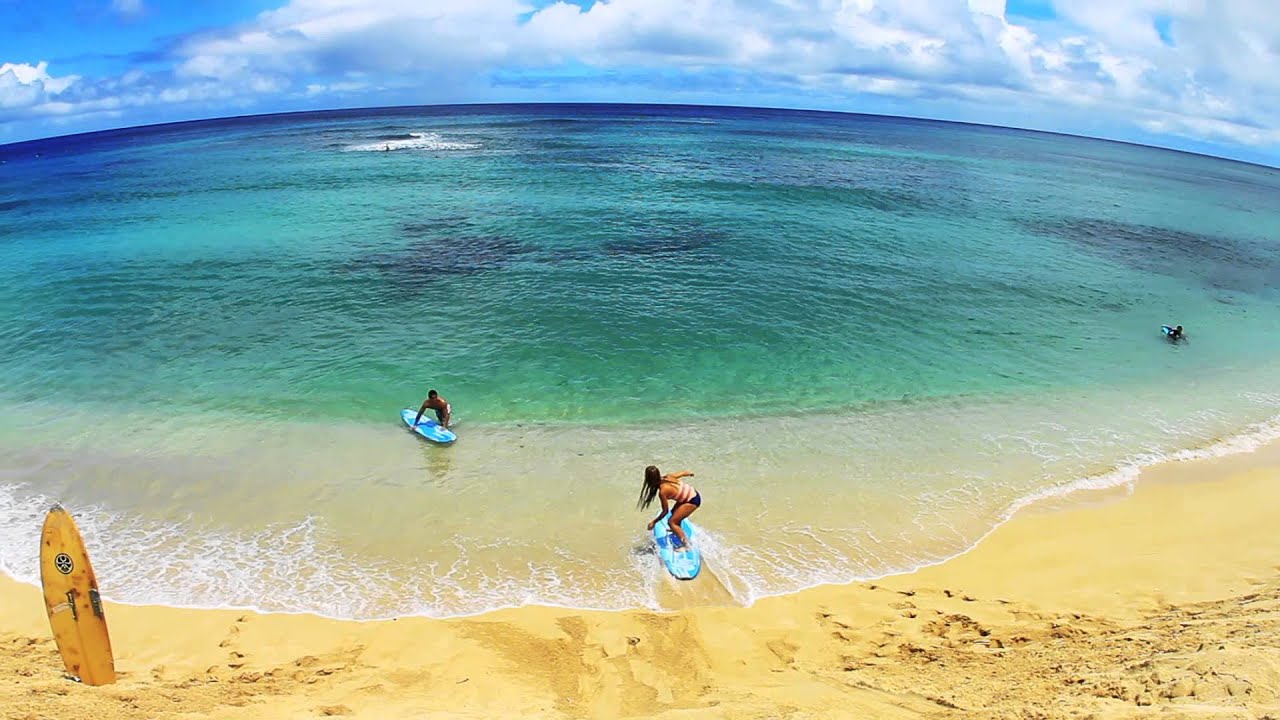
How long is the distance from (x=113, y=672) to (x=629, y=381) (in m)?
12.5

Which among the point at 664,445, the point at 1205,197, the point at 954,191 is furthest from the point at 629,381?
the point at 1205,197

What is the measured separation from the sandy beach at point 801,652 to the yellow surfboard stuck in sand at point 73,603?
38cm

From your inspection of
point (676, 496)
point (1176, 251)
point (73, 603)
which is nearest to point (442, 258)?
point (676, 496)

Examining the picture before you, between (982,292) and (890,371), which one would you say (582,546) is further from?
(982,292)

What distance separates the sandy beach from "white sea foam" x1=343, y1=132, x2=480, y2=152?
77435mm

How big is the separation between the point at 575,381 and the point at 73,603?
1186 cm

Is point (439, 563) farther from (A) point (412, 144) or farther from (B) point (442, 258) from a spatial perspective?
(A) point (412, 144)

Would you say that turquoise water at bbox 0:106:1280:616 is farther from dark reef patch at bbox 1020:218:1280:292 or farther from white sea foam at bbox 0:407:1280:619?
dark reef patch at bbox 1020:218:1280:292

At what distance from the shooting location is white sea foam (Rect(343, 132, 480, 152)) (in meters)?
79.8

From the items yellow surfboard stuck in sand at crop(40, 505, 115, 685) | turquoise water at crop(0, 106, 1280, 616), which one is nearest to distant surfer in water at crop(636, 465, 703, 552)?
turquoise water at crop(0, 106, 1280, 616)

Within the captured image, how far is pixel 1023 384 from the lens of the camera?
60.8ft

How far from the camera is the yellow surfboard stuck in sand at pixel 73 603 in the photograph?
7.58 metres

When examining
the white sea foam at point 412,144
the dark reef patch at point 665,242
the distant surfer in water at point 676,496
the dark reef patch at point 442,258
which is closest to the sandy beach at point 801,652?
the distant surfer in water at point 676,496

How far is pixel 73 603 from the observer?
772cm
